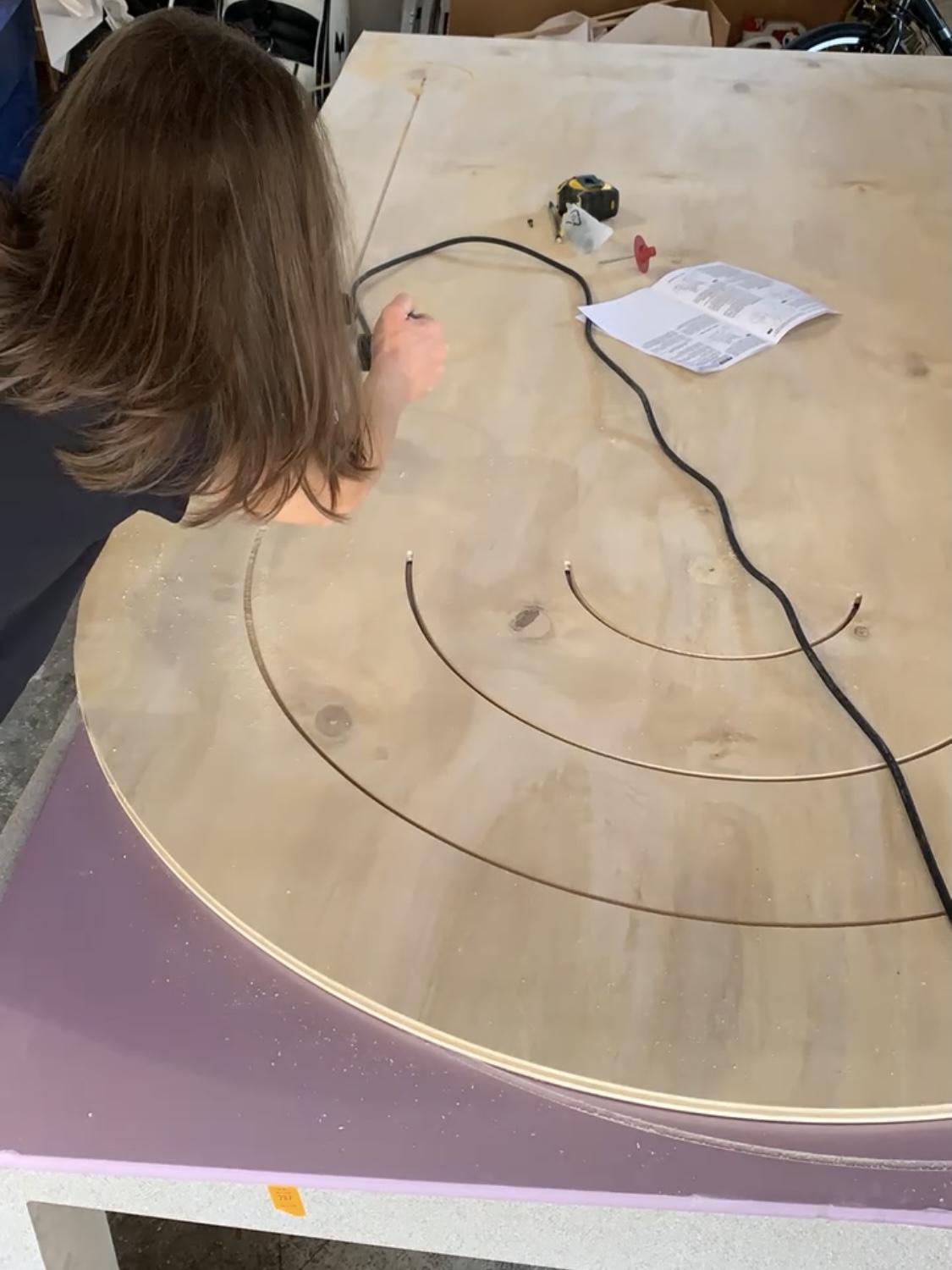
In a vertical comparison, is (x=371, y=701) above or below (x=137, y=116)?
below

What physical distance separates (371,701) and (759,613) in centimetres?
34

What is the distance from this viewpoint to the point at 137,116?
77cm

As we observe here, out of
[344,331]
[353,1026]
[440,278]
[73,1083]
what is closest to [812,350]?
[440,278]

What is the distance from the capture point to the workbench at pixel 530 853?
0.72m

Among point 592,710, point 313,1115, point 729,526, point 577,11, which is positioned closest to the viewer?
point 313,1115

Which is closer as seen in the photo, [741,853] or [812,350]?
[741,853]

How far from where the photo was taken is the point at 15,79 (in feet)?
7.81

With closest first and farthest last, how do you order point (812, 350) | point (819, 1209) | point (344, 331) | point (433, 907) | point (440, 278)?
point (819, 1209) < point (433, 907) < point (344, 331) < point (812, 350) < point (440, 278)

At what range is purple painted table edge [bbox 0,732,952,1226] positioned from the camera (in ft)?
2.30

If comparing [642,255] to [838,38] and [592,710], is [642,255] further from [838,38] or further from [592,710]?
[838,38]

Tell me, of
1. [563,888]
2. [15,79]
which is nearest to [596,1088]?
[563,888]

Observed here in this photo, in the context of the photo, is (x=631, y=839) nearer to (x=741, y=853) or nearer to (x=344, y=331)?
(x=741, y=853)

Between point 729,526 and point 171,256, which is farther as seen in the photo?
point 729,526

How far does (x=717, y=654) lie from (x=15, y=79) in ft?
6.89
